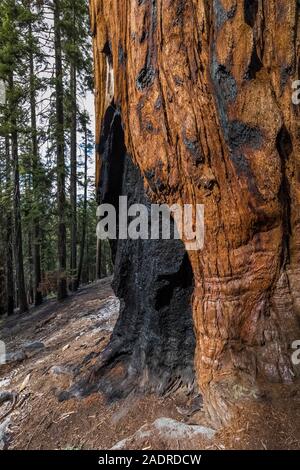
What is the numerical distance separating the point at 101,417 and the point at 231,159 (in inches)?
131

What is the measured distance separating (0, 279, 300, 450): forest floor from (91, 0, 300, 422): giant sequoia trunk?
23 centimetres

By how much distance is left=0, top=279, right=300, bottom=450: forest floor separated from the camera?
2562mm

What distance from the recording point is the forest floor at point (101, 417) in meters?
2.56

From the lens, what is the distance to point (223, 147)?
3043mm

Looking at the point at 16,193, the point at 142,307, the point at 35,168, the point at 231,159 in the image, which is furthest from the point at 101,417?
the point at 16,193

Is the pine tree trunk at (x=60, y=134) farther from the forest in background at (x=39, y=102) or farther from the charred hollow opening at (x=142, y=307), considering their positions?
the charred hollow opening at (x=142, y=307)

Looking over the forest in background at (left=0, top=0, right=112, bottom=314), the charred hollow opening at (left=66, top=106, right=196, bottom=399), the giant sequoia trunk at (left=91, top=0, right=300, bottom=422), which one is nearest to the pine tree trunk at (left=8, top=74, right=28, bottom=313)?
the forest in background at (left=0, top=0, right=112, bottom=314)

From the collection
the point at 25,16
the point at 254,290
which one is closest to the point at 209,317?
the point at 254,290

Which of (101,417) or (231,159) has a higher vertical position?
(231,159)

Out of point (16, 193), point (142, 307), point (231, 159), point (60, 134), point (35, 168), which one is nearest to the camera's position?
point (231, 159)

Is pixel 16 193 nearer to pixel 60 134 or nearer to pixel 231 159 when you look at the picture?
pixel 60 134

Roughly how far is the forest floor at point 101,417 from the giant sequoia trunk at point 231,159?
0.23 metres

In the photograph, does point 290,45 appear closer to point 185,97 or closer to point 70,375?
point 185,97

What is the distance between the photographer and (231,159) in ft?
9.89
